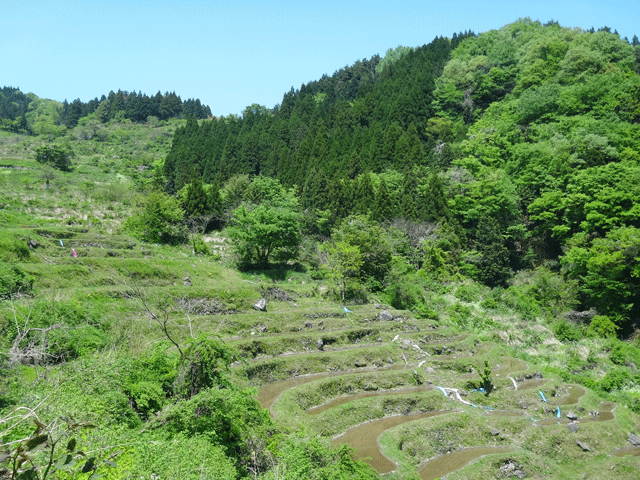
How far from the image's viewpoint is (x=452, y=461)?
14.4m

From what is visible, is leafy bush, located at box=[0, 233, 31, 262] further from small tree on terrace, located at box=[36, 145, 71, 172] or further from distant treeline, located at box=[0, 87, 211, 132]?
distant treeline, located at box=[0, 87, 211, 132]

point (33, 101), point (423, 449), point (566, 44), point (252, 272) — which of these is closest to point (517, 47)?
point (566, 44)

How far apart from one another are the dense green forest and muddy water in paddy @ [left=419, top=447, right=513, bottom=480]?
0.41 ft

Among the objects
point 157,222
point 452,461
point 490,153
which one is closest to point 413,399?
point 452,461

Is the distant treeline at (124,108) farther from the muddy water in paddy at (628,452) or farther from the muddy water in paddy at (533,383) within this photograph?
the muddy water in paddy at (628,452)

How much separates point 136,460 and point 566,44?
69.9 meters

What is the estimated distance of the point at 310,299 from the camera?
30109mm

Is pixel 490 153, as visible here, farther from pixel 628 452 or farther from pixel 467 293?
pixel 628 452

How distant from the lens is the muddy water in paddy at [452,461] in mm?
13586

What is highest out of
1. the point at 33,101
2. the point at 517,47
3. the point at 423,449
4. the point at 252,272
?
the point at 517,47

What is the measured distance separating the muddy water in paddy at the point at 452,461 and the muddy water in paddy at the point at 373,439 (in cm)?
143

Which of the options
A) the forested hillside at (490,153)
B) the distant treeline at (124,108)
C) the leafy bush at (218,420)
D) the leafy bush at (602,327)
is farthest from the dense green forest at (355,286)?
the distant treeline at (124,108)

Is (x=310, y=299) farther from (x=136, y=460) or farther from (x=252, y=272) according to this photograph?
(x=136, y=460)

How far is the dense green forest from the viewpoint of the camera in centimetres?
1085
